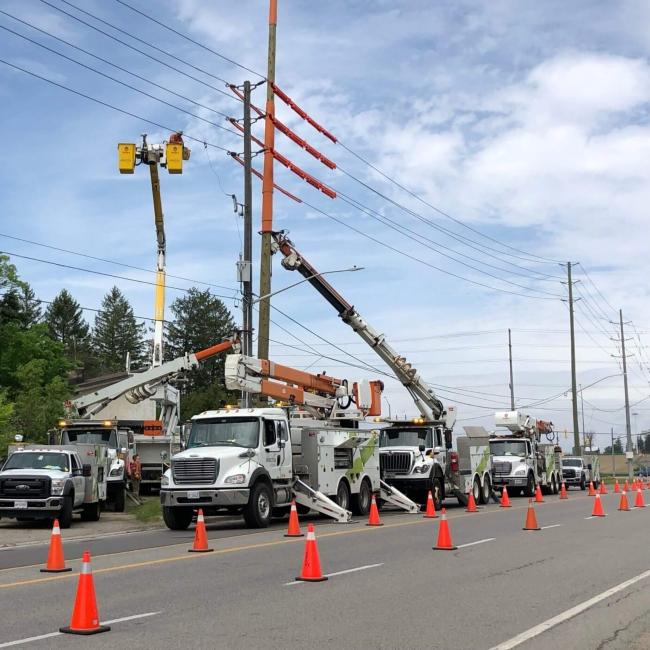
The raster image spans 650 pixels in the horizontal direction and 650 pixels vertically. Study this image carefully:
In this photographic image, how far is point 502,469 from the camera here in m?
39.9

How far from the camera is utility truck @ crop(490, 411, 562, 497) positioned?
3978cm

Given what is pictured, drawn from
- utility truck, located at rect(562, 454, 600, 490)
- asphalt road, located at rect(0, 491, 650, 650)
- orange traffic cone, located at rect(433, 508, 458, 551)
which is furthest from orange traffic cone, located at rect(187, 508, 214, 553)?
utility truck, located at rect(562, 454, 600, 490)

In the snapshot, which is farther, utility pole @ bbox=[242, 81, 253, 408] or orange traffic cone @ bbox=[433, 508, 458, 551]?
utility pole @ bbox=[242, 81, 253, 408]

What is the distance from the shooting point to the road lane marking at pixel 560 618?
8.03 m

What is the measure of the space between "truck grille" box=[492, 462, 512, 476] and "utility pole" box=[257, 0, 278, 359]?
646 inches

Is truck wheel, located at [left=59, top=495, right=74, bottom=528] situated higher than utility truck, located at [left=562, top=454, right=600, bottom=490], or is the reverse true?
utility truck, located at [left=562, top=454, right=600, bottom=490]

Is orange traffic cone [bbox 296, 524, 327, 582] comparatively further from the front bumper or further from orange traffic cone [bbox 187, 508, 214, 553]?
the front bumper

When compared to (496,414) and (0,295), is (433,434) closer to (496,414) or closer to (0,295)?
(496,414)

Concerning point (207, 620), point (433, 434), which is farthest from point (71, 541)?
point (433, 434)

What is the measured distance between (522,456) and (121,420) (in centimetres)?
1716

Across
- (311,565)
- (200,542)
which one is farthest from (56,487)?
(311,565)

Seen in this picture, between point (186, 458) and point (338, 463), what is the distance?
5564 millimetres

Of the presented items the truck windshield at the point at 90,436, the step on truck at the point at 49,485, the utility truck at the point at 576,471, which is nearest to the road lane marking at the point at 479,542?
the step on truck at the point at 49,485

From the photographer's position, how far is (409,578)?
12195 mm
